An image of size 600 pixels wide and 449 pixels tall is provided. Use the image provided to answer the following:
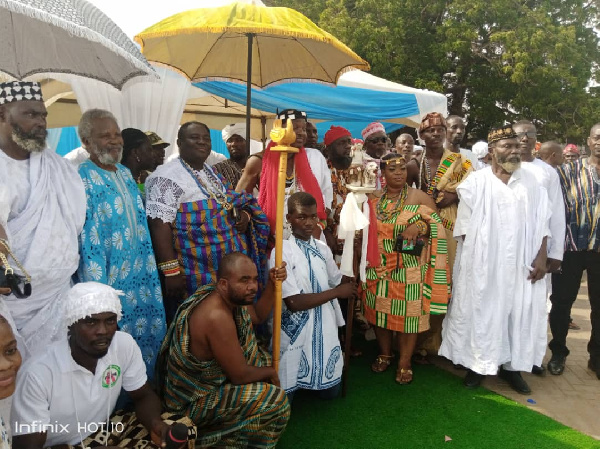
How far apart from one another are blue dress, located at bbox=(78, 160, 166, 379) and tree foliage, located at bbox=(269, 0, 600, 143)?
11599mm

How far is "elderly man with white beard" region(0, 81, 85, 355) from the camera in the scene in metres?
2.48

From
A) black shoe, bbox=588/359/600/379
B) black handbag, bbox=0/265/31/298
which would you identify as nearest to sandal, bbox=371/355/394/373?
black shoe, bbox=588/359/600/379

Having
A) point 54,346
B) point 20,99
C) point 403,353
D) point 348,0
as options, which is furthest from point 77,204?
point 348,0

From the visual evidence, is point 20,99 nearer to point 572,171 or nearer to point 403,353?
point 403,353

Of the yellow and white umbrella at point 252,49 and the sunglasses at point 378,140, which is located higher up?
the yellow and white umbrella at point 252,49

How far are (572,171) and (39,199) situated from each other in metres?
4.23

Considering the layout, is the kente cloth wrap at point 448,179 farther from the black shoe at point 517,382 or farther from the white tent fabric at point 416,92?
the white tent fabric at point 416,92

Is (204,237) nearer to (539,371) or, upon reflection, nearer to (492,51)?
(539,371)

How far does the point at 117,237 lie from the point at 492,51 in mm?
13984

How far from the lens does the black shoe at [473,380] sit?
396 cm

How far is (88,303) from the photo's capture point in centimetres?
222

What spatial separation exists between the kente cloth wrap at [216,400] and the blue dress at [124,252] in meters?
0.46

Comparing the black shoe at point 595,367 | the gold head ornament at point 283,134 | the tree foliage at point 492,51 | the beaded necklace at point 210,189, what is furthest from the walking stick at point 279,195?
the tree foliage at point 492,51

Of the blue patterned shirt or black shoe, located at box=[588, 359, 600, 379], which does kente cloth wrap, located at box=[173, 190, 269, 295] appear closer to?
the blue patterned shirt
